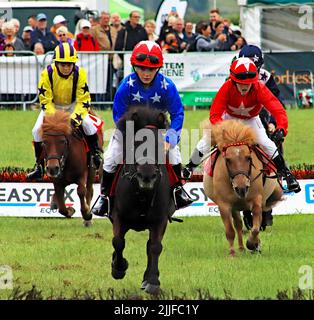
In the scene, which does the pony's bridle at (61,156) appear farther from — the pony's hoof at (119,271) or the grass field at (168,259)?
the pony's hoof at (119,271)

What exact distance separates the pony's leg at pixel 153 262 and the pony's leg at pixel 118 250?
25cm

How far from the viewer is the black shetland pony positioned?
30.5 ft

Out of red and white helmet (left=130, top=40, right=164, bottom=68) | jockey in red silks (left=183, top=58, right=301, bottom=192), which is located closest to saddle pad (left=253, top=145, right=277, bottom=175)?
jockey in red silks (left=183, top=58, right=301, bottom=192)

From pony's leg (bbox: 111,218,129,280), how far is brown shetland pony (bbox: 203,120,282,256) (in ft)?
6.49

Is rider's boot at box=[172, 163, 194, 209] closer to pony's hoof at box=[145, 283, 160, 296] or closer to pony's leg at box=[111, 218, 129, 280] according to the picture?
pony's leg at box=[111, 218, 129, 280]

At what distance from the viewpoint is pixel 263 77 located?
544 inches

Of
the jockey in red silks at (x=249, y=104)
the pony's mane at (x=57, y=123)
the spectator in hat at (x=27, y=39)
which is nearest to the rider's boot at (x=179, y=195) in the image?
the jockey in red silks at (x=249, y=104)

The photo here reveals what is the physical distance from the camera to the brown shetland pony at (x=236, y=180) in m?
11.6

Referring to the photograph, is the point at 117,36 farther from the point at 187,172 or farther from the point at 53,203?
the point at 187,172

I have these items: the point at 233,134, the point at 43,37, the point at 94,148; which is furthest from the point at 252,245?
the point at 43,37

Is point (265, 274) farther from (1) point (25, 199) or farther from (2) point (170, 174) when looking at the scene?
(1) point (25, 199)

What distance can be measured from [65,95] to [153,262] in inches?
197

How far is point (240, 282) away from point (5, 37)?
54.5 feet

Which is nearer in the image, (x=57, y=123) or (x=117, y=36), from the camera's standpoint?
(x=57, y=123)
